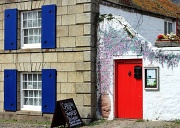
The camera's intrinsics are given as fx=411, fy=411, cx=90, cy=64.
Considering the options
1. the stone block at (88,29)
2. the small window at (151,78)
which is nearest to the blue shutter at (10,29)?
the stone block at (88,29)

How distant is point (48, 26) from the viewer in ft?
48.9

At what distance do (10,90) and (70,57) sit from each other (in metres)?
2.89

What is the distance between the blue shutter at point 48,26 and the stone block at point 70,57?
49 cm

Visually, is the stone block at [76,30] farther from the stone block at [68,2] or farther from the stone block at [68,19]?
the stone block at [68,2]

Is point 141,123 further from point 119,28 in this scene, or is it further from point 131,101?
point 119,28

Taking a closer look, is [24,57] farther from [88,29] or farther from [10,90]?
[88,29]

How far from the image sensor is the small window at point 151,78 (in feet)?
43.1

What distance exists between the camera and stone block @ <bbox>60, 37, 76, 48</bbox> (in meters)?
14.4

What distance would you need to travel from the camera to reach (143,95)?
44.0ft

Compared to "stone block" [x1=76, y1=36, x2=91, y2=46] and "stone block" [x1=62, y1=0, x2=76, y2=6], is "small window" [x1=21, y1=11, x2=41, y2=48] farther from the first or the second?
"stone block" [x1=76, y1=36, x2=91, y2=46]

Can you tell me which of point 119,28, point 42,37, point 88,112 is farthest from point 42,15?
point 88,112

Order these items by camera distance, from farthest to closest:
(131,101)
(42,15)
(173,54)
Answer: (42,15), (131,101), (173,54)

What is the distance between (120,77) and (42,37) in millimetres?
3289

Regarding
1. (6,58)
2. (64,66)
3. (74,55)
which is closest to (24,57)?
(6,58)
